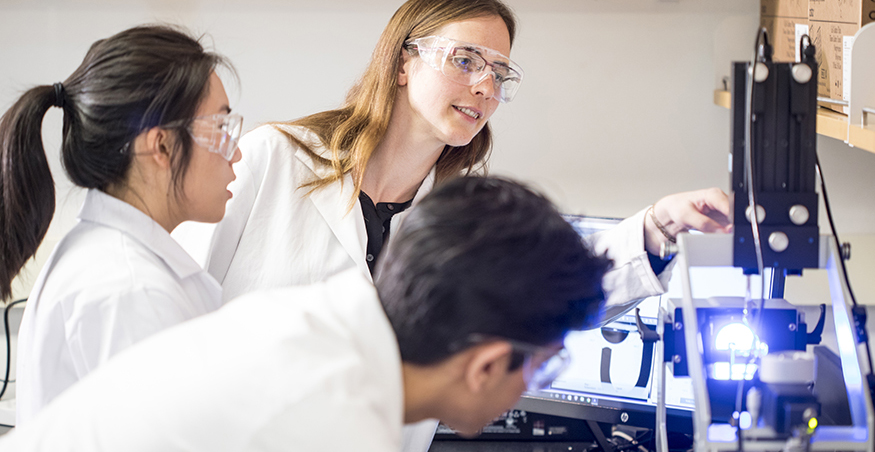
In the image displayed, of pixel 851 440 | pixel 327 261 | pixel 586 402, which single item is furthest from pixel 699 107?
pixel 851 440

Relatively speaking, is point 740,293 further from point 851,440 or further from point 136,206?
point 136,206

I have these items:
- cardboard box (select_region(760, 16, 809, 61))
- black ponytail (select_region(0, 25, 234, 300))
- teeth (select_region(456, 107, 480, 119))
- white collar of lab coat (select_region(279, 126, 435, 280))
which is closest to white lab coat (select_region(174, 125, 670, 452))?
white collar of lab coat (select_region(279, 126, 435, 280))

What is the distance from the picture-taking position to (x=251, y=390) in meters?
0.59

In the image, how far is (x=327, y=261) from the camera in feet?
4.25

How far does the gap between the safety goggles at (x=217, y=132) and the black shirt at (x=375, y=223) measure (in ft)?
1.19

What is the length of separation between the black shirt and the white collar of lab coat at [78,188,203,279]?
1.42ft

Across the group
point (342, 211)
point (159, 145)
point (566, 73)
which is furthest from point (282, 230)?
point (566, 73)

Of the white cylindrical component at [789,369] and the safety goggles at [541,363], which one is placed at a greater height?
the safety goggles at [541,363]

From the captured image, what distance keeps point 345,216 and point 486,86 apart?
0.36m

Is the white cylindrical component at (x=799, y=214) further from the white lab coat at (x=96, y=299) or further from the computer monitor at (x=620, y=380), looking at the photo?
the white lab coat at (x=96, y=299)

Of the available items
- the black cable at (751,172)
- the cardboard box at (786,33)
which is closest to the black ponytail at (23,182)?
the black cable at (751,172)

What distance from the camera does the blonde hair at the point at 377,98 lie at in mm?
1325

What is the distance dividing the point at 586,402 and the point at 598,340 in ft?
0.47

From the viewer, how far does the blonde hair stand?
1325 mm
